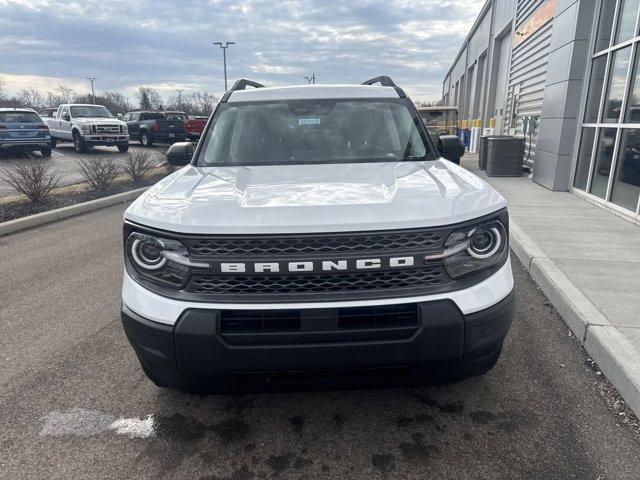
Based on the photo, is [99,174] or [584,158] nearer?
[584,158]

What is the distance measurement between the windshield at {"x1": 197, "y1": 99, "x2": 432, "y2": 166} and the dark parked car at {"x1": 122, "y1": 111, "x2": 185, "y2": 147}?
21.7 m

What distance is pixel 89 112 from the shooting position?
67.9ft

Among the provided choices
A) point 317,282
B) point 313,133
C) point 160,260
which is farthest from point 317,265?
point 313,133

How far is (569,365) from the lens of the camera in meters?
3.21

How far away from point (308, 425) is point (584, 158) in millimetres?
8545

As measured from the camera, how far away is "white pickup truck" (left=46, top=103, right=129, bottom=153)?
19.4 metres

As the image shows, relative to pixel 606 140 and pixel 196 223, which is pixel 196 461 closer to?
pixel 196 223

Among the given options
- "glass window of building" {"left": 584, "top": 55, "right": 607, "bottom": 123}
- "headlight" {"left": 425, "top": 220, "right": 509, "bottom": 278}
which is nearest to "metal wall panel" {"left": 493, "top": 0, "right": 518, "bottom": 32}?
"glass window of building" {"left": 584, "top": 55, "right": 607, "bottom": 123}

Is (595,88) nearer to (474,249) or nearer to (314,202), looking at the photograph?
(474,249)

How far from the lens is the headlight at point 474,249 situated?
7.23 feet

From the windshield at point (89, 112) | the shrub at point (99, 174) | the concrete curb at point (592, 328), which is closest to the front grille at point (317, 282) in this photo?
the concrete curb at point (592, 328)

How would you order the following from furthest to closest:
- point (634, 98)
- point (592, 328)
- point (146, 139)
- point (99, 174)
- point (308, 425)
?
point (146, 139), point (99, 174), point (634, 98), point (592, 328), point (308, 425)

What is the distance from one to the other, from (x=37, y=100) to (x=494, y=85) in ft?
351

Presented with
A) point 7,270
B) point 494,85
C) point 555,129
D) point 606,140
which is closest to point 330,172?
point 7,270
